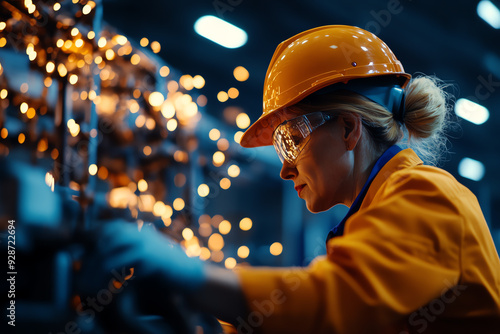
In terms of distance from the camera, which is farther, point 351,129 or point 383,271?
point 351,129

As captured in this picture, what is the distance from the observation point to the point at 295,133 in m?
1.37

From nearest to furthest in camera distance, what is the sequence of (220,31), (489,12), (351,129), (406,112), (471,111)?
(351,129), (406,112), (489,12), (220,31), (471,111)

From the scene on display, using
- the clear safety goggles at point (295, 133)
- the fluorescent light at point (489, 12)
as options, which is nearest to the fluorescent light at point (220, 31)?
the fluorescent light at point (489, 12)

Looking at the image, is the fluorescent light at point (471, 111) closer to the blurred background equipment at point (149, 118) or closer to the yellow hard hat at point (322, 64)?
the blurred background equipment at point (149, 118)

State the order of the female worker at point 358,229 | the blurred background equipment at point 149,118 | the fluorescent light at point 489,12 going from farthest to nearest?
the fluorescent light at point 489,12, the blurred background equipment at point 149,118, the female worker at point 358,229

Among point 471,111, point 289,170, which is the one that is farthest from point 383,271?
point 471,111

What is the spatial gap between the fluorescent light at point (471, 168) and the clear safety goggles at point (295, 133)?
23.9 ft

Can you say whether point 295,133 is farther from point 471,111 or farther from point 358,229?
point 471,111

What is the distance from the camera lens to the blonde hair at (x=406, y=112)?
51.6 inches

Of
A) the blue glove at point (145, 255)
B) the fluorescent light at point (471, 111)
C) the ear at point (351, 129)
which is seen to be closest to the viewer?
the blue glove at point (145, 255)

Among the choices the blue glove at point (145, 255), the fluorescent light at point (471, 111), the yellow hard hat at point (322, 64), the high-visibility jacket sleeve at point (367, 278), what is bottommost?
the fluorescent light at point (471, 111)

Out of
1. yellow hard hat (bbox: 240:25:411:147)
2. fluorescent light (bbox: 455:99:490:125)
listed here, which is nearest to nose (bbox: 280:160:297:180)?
yellow hard hat (bbox: 240:25:411:147)

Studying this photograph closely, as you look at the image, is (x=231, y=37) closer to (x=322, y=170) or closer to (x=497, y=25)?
(x=497, y=25)

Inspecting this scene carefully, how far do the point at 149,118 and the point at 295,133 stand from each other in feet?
8.42
